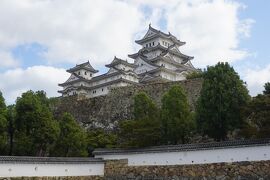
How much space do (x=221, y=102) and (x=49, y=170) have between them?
8239 millimetres

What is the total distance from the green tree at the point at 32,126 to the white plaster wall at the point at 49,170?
3.24 m

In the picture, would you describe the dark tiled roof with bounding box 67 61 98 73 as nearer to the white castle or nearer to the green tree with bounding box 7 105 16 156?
the white castle

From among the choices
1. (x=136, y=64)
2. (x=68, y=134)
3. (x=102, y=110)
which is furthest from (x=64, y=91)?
(x=68, y=134)

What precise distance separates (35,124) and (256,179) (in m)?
11.0

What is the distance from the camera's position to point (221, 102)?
1744 centimetres

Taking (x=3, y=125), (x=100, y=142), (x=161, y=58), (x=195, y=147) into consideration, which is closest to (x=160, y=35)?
(x=161, y=58)

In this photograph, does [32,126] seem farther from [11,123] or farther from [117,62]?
[117,62]

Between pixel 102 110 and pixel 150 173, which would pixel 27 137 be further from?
pixel 102 110

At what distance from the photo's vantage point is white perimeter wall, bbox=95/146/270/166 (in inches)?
539

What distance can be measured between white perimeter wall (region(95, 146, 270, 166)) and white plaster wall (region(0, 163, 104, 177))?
98cm

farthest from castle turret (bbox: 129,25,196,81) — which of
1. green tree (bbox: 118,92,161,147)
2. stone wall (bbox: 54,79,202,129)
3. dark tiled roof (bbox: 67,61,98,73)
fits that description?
green tree (bbox: 118,92,161,147)

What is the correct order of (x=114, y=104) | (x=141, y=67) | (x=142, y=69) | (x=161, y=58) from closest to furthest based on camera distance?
(x=114, y=104) < (x=161, y=58) < (x=142, y=69) < (x=141, y=67)

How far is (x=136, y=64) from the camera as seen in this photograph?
39.8m

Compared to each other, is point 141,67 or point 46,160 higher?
point 141,67
